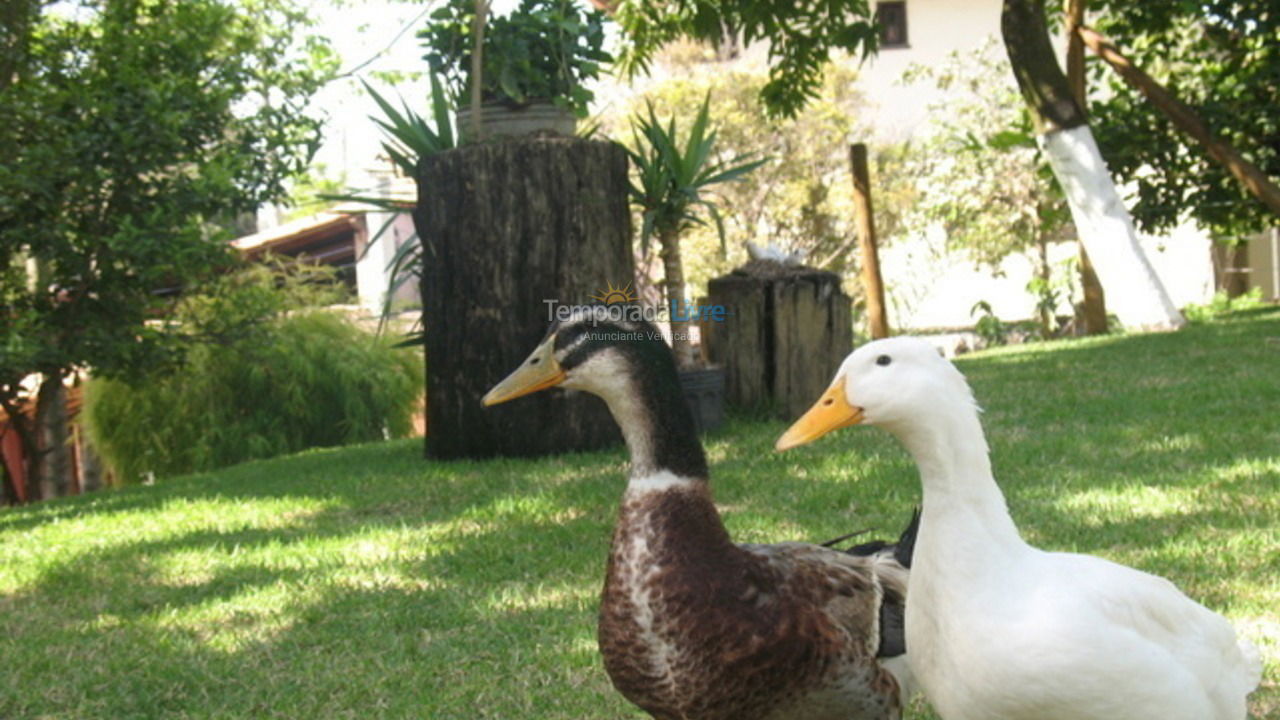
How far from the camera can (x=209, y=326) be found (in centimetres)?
890

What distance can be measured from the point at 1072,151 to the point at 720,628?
30.0ft

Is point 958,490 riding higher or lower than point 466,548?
higher

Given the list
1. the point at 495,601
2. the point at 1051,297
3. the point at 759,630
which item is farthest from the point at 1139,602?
the point at 1051,297

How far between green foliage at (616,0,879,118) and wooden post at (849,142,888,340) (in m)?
0.92

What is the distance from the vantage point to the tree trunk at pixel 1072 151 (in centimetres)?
1059

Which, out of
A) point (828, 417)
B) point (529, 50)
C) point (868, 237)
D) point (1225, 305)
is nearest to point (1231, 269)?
point (1225, 305)

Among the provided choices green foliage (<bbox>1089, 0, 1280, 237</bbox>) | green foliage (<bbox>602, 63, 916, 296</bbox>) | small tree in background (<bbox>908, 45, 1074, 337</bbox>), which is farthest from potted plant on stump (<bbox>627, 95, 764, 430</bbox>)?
green foliage (<bbox>602, 63, 916, 296</bbox>)

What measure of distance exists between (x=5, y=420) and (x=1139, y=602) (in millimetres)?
10124

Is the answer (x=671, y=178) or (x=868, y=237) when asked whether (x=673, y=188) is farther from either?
(x=868, y=237)

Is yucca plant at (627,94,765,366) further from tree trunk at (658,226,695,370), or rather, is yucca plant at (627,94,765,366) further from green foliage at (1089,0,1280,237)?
green foliage at (1089,0,1280,237)

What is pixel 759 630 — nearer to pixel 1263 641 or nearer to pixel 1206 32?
pixel 1263 641

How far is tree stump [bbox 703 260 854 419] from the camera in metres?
7.60

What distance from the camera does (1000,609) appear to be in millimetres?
2250

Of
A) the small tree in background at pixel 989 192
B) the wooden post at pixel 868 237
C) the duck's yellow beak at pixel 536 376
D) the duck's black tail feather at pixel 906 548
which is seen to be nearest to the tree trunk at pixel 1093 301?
the small tree in background at pixel 989 192
